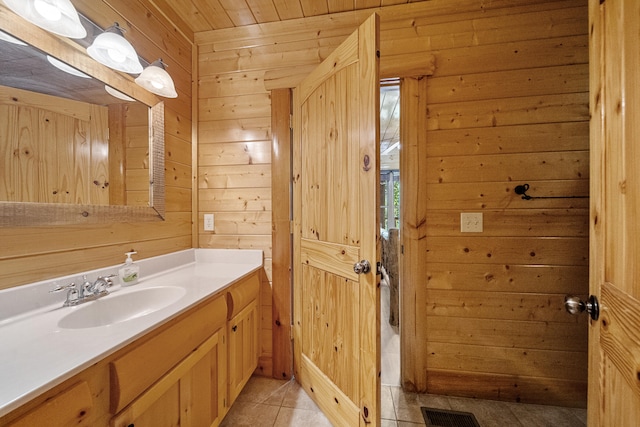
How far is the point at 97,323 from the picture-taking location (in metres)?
0.98

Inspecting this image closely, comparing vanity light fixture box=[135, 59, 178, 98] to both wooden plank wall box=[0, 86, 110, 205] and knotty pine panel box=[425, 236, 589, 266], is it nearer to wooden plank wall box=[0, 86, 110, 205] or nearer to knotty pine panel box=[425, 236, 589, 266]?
wooden plank wall box=[0, 86, 110, 205]

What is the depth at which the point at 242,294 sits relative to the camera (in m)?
1.39

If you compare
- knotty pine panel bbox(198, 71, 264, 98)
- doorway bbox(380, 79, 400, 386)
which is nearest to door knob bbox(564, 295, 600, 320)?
doorway bbox(380, 79, 400, 386)

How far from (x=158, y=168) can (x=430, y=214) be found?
1.78 meters

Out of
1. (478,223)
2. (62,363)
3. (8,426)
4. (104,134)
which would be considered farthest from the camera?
(478,223)

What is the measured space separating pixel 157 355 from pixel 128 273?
0.60 m

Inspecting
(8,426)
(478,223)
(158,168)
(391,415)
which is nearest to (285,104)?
(158,168)

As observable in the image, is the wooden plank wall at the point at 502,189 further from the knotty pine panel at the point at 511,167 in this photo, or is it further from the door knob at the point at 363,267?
the door knob at the point at 363,267

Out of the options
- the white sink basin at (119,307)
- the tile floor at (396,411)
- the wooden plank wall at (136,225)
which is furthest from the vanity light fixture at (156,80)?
the tile floor at (396,411)

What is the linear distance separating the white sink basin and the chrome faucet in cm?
3

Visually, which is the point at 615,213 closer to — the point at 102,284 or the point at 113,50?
the point at 102,284

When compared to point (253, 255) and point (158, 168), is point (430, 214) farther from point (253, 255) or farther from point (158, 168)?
point (158, 168)

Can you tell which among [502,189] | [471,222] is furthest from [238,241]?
[502,189]

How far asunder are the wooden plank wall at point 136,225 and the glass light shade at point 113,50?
17 cm
